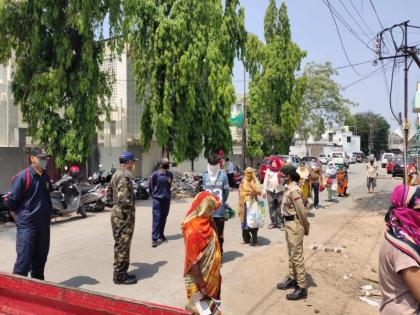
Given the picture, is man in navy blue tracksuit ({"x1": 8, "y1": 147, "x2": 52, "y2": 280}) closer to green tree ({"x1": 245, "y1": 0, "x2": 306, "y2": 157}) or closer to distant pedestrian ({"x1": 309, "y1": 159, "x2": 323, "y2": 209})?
distant pedestrian ({"x1": 309, "y1": 159, "x2": 323, "y2": 209})

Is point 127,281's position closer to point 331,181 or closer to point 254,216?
point 254,216

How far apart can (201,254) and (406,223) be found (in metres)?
1.68

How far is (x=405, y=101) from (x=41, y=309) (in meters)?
22.4

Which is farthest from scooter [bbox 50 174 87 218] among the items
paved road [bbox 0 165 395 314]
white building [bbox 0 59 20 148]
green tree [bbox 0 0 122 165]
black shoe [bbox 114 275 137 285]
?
white building [bbox 0 59 20 148]

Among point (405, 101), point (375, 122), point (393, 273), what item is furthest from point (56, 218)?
point (375, 122)

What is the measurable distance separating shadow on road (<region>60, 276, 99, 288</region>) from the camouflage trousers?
516 mm

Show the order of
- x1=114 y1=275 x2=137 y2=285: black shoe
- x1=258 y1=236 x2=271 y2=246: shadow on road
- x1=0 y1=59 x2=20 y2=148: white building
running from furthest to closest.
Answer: x1=0 y1=59 x2=20 y2=148: white building
x1=258 y1=236 x2=271 y2=246: shadow on road
x1=114 y1=275 x2=137 y2=285: black shoe

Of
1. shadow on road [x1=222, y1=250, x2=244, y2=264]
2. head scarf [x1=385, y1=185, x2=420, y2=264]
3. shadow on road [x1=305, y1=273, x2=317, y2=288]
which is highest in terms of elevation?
head scarf [x1=385, y1=185, x2=420, y2=264]

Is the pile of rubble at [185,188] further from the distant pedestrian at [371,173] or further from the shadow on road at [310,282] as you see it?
the shadow on road at [310,282]

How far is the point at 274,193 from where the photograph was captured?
10.5 m

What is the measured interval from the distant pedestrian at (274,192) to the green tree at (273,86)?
20246mm

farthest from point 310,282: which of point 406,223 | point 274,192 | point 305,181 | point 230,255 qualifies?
point 305,181

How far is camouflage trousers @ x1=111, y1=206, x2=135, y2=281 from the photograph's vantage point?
19.6 feet

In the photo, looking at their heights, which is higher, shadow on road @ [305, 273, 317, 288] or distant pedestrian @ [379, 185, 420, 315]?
distant pedestrian @ [379, 185, 420, 315]
